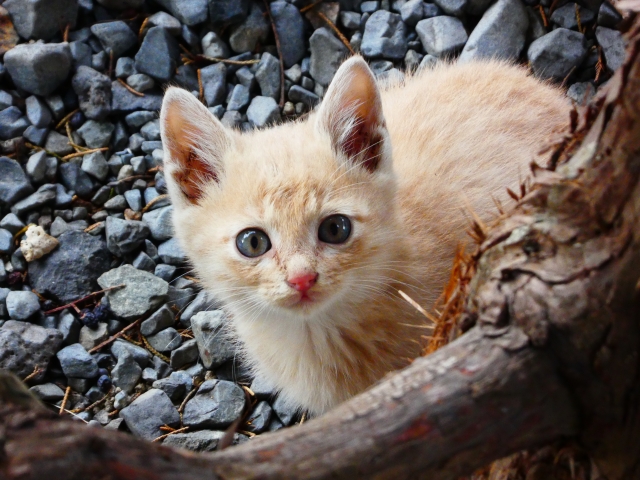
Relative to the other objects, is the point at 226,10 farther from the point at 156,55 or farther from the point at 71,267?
the point at 71,267

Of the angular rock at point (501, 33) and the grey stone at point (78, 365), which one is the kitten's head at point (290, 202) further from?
the angular rock at point (501, 33)

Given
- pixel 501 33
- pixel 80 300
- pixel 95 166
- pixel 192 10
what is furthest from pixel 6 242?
pixel 501 33

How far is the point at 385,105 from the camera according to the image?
332cm

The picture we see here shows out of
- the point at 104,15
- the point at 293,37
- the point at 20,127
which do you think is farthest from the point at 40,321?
the point at 293,37

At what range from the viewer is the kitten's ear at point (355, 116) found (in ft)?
8.02

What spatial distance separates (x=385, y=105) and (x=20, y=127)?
6.49 feet

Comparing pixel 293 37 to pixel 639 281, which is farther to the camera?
pixel 293 37

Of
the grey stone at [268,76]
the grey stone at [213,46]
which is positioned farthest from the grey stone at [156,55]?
the grey stone at [268,76]

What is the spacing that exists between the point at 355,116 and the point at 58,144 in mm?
1936

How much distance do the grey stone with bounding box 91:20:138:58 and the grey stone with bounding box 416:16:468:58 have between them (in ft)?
5.65

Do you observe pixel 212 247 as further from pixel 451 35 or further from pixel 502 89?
pixel 451 35

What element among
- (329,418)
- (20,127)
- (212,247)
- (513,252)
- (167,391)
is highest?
(513,252)

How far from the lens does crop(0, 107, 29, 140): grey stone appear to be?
11.9 feet

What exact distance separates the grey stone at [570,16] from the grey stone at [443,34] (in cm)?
51
